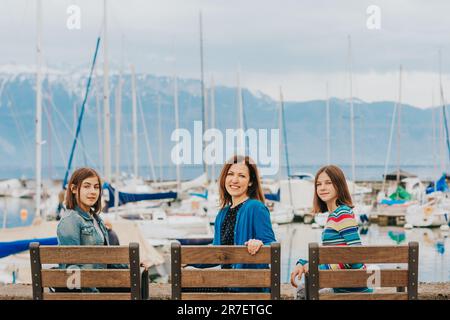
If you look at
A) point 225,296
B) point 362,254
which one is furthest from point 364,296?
point 225,296

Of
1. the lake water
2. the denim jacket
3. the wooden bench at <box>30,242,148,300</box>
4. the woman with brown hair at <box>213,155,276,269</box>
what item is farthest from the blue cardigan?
the lake water

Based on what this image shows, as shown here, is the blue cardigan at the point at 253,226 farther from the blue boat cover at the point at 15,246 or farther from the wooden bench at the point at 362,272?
the blue boat cover at the point at 15,246

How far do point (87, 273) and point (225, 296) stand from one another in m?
0.81

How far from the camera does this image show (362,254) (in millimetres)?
4297

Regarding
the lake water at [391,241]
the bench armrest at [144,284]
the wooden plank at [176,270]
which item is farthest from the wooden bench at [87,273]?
the lake water at [391,241]

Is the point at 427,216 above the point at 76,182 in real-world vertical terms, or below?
below

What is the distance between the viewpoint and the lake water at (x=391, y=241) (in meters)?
24.1

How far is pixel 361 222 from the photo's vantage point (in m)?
35.8

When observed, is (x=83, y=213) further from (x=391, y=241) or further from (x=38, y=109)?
(x=391, y=241)

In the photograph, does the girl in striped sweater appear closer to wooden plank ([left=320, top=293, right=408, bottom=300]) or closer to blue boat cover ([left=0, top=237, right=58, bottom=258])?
wooden plank ([left=320, top=293, right=408, bottom=300])

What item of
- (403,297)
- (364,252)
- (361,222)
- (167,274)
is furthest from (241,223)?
(361,222)

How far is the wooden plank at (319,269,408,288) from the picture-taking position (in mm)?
4367

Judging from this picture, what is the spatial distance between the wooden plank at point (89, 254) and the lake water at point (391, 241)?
56.4 ft
